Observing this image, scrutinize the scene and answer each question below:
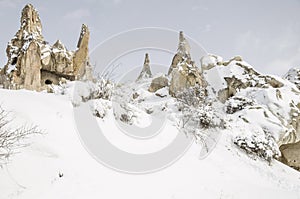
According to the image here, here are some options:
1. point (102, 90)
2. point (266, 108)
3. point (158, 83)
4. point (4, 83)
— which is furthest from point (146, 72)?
point (102, 90)

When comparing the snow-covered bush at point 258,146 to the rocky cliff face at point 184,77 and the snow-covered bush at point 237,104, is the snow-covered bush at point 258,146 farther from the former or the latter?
the rocky cliff face at point 184,77

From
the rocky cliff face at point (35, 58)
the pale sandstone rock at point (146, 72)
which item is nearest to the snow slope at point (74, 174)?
the rocky cliff face at point (35, 58)

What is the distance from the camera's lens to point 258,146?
40.5 ft

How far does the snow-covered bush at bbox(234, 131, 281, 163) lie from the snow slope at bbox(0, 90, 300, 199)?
135 inches

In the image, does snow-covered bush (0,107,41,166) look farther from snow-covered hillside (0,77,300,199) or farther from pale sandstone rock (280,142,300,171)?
pale sandstone rock (280,142,300,171)

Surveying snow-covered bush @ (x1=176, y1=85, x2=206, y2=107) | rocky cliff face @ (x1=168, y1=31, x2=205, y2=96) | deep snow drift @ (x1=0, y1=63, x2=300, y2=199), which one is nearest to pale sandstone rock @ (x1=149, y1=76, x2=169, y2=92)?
rocky cliff face @ (x1=168, y1=31, x2=205, y2=96)

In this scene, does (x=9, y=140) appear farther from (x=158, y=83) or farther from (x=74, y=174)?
(x=158, y=83)

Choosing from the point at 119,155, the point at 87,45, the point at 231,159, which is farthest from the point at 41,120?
the point at 87,45

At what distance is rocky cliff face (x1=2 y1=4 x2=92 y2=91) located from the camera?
27.1 metres

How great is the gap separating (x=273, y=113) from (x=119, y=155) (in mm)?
13668

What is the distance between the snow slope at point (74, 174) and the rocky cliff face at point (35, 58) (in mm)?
19092

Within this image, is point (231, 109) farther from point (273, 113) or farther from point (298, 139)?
point (298, 139)

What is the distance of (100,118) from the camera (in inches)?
337

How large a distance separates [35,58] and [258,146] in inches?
985
